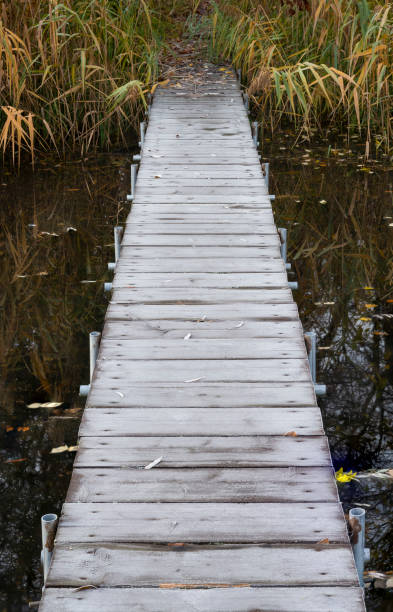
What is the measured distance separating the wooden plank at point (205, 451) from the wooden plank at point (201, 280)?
3.83 ft

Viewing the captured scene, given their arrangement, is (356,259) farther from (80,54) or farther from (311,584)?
(311,584)

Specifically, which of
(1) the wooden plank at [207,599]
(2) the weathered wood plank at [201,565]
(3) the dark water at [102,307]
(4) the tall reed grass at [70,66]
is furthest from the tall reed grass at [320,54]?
(1) the wooden plank at [207,599]

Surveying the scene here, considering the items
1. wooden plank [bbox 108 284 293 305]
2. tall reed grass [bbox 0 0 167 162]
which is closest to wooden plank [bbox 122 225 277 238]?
wooden plank [bbox 108 284 293 305]

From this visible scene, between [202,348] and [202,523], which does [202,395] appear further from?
[202,523]

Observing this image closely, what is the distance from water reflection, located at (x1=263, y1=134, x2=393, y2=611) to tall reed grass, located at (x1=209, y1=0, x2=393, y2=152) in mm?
366

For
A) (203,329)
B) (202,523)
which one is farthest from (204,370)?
(202,523)

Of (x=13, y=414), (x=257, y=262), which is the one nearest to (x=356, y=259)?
(x=257, y=262)

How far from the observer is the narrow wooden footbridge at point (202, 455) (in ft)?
5.53

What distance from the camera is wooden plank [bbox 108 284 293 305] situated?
124 inches

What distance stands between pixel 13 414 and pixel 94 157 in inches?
157

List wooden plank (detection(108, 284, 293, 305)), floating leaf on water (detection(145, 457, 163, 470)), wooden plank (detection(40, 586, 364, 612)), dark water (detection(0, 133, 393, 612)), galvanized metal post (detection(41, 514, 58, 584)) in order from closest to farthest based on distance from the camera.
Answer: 1. wooden plank (detection(40, 586, 364, 612))
2. galvanized metal post (detection(41, 514, 58, 584))
3. floating leaf on water (detection(145, 457, 163, 470))
4. dark water (detection(0, 133, 393, 612))
5. wooden plank (detection(108, 284, 293, 305))

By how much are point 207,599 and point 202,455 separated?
0.54 meters

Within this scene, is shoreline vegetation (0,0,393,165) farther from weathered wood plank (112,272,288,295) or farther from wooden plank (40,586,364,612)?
wooden plank (40,586,364,612)

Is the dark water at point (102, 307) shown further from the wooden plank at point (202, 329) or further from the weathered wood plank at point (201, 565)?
the weathered wood plank at point (201, 565)
